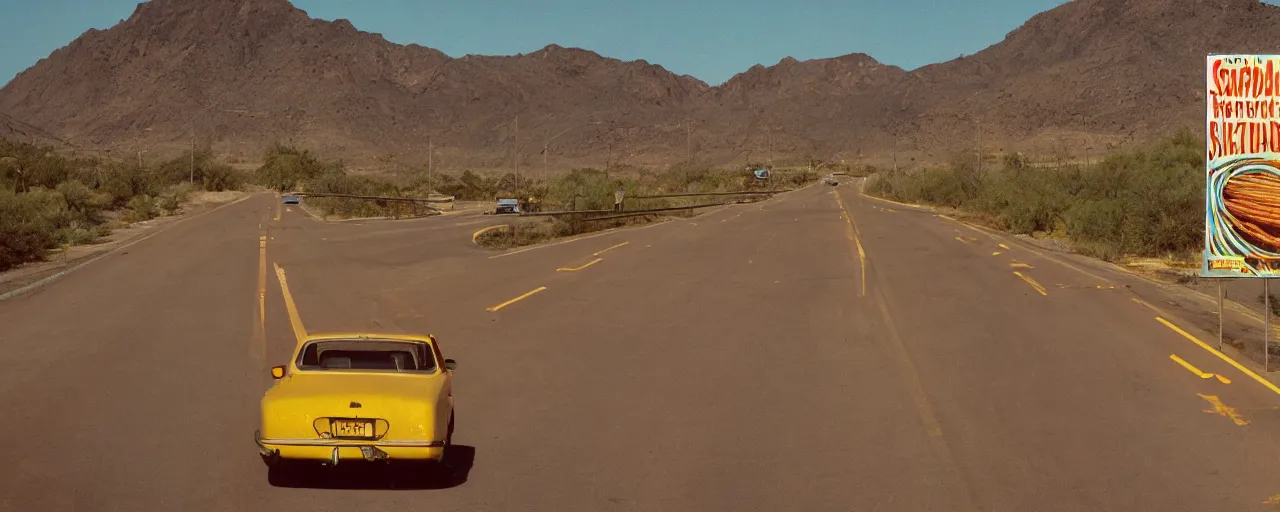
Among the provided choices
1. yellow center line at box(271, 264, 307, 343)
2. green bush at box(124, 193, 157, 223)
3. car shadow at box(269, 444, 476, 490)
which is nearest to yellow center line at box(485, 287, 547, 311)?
yellow center line at box(271, 264, 307, 343)

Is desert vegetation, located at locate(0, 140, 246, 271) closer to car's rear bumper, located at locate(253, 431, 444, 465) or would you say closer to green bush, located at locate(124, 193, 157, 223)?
green bush, located at locate(124, 193, 157, 223)

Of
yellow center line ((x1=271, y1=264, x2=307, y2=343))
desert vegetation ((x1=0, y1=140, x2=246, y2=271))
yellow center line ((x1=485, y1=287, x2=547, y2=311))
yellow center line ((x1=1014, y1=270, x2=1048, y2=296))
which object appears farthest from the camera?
desert vegetation ((x1=0, y1=140, x2=246, y2=271))

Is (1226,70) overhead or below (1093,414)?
overhead

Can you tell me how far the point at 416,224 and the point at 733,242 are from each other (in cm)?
2104

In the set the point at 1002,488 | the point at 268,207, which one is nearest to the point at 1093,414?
the point at 1002,488

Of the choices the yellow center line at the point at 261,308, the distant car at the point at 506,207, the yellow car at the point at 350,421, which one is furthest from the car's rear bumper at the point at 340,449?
the distant car at the point at 506,207

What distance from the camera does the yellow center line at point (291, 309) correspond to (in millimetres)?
18047

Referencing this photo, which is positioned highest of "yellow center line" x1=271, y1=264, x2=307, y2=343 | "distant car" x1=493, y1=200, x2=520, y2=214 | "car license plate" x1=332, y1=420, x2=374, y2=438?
"distant car" x1=493, y1=200, x2=520, y2=214

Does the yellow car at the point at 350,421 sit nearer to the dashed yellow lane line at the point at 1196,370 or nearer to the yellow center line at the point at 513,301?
the dashed yellow lane line at the point at 1196,370

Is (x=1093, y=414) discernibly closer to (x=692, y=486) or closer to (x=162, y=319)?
(x=692, y=486)

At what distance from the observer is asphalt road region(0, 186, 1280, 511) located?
922 centimetres

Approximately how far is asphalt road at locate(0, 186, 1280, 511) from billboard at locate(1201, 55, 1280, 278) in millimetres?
1550

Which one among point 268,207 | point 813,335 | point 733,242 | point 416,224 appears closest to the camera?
point 813,335

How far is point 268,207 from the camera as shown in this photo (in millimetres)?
77562
